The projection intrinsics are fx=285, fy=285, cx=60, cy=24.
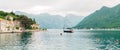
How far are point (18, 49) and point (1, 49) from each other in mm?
4560

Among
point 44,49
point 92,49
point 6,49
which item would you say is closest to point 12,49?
point 6,49

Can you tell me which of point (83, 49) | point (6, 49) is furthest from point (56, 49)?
point (6, 49)

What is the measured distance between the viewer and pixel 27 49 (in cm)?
7906

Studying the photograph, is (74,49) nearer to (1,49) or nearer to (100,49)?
(100,49)

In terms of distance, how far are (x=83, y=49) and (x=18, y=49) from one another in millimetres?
18337

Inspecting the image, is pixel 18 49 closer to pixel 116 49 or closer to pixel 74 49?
pixel 74 49

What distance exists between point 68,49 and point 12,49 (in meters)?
15.8

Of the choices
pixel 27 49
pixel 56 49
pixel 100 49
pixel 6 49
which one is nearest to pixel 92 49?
pixel 100 49

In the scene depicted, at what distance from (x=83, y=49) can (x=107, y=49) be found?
6.91 metres

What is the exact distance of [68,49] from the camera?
81188mm

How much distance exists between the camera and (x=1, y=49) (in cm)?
7669

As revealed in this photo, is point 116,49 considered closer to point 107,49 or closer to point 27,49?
point 107,49

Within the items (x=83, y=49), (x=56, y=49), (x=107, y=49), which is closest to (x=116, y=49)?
(x=107, y=49)

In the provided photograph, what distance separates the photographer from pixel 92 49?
3179 inches
